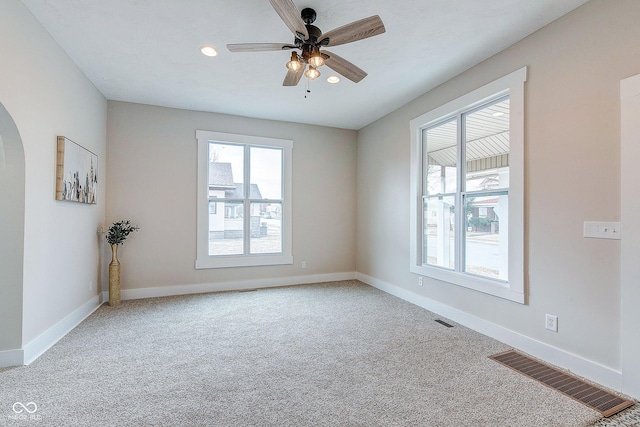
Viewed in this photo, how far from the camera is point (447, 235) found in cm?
388

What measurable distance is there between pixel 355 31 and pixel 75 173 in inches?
127

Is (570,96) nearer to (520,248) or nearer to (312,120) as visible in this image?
(520,248)

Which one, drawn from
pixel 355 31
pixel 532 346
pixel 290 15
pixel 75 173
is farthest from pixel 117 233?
pixel 532 346

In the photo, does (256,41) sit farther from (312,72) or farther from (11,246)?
(11,246)

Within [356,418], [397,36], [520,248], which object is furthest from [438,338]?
[397,36]

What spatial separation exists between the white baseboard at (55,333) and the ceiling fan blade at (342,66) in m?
3.44

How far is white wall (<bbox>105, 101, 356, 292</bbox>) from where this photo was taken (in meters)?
4.44

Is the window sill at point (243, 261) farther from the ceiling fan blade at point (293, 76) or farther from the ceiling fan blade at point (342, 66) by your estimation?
the ceiling fan blade at point (342, 66)

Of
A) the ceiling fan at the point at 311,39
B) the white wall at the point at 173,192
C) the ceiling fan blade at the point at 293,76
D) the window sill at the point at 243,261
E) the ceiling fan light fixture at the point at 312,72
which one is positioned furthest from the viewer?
the window sill at the point at 243,261

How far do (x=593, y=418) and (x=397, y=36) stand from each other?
319 centimetres

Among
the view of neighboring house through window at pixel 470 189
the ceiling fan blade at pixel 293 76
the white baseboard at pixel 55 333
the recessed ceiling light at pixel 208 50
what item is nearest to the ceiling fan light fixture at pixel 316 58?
the ceiling fan blade at pixel 293 76

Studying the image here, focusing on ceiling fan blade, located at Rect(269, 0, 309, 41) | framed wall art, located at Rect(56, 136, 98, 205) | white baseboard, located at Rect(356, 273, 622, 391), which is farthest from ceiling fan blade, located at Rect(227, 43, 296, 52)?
white baseboard, located at Rect(356, 273, 622, 391)

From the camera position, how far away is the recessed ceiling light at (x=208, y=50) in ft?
9.85

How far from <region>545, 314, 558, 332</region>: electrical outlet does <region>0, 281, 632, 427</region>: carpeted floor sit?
0.45 metres
